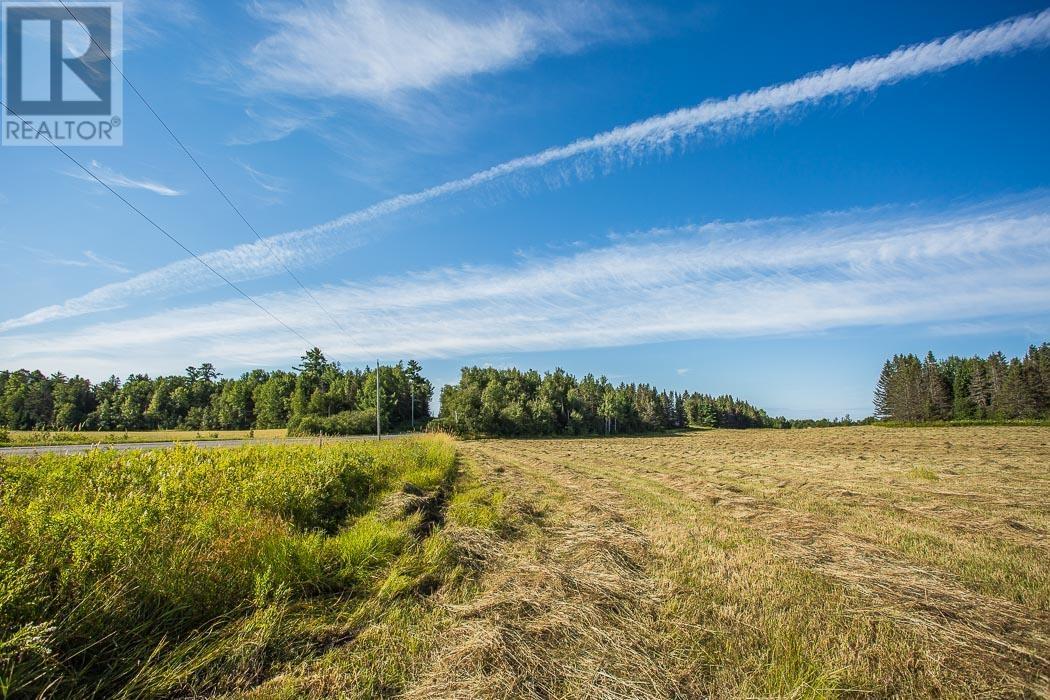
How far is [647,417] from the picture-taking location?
344 ft

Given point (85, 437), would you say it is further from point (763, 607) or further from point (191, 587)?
point (763, 607)

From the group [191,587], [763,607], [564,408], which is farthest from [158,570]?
[564,408]

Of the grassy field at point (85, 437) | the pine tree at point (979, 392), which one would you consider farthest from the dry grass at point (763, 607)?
the pine tree at point (979, 392)

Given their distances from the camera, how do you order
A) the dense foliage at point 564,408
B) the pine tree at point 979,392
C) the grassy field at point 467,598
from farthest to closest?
1. the pine tree at point 979,392
2. the dense foliage at point 564,408
3. the grassy field at point 467,598

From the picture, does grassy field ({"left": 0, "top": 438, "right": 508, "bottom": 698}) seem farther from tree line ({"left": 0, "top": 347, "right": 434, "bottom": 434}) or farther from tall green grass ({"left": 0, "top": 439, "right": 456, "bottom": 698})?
tree line ({"left": 0, "top": 347, "right": 434, "bottom": 434})

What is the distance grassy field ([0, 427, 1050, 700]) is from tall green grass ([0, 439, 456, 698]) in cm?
3

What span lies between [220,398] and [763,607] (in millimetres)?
104551

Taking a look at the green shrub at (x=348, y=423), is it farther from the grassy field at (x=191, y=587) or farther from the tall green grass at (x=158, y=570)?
the grassy field at (x=191, y=587)

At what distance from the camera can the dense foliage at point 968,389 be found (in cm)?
7306

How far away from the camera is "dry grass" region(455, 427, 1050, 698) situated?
3721 mm

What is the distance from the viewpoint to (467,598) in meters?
5.39

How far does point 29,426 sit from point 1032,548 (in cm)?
11759

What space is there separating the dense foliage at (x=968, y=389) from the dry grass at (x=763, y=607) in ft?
321

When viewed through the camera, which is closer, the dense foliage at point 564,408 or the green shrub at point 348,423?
the green shrub at point 348,423
